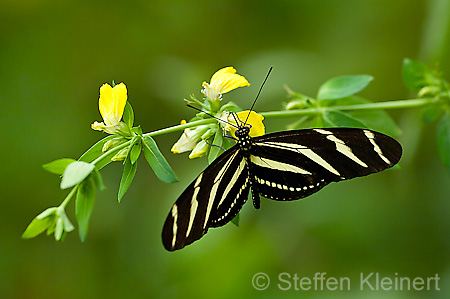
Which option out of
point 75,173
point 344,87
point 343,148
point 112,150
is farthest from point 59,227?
point 344,87

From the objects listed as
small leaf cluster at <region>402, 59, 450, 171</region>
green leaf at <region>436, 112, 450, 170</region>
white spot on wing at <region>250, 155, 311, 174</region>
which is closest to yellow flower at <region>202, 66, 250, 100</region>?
white spot on wing at <region>250, 155, 311, 174</region>

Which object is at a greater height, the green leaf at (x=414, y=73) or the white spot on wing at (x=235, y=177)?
the green leaf at (x=414, y=73)

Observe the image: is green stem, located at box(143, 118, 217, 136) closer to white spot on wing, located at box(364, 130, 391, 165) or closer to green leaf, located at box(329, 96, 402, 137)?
white spot on wing, located at box(364, 130, 391, 165)

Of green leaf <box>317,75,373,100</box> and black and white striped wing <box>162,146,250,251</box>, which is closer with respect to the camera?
black and white striped wing <box>162,146,250,251</box>

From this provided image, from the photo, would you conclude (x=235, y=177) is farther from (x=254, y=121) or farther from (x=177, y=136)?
(x=177, y=136)

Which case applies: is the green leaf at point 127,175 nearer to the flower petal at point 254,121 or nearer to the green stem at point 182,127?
the green stem at point 182,127

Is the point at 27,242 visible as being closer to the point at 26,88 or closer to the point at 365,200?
the point at 26,88

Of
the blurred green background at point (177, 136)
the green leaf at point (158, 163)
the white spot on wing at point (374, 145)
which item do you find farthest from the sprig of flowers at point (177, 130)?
the blurred green background at point (177, 136)
